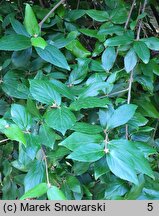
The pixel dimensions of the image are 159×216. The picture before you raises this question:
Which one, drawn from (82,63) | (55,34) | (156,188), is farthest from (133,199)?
Result: (55,34)

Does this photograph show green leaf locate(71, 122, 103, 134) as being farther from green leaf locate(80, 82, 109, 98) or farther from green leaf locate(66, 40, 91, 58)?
green leaf locate(66, 40, 91, 58)

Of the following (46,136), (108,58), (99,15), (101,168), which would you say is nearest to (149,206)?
(101,168)

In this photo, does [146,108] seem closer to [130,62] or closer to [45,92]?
[130,62]

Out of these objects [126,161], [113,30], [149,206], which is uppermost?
[113,30]

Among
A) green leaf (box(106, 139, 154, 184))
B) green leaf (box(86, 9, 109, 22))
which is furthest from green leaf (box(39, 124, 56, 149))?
green leaf (box(86, 9, 109, 22))

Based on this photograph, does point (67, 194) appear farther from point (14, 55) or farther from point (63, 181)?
point (14, 55)

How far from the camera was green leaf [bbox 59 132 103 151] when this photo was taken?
20.4 inches

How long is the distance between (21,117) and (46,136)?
0.18ft

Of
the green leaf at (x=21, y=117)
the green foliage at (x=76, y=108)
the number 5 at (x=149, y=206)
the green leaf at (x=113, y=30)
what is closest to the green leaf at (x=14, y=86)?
the green foliage at (x=76, y=108)

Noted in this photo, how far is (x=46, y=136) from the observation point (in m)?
0.56

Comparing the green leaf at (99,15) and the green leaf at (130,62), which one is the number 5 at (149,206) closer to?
the green leaf at (130,62)

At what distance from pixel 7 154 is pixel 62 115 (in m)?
0.31

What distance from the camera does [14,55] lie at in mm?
717

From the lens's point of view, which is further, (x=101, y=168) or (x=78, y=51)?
(x=78, y=51)
